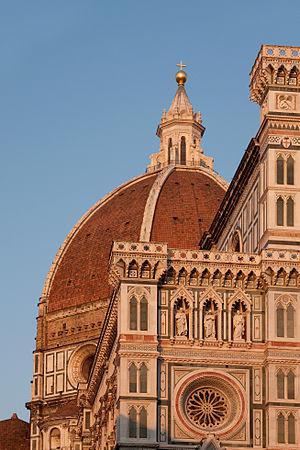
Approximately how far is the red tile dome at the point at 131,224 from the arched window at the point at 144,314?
131 feet

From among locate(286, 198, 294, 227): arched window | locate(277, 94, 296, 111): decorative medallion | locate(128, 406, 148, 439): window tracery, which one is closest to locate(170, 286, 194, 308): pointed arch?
locate(128, 406, 148, 439): window tracery

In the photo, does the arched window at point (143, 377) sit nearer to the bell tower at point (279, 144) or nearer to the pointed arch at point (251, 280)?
the pointed arch at point (251, 280)

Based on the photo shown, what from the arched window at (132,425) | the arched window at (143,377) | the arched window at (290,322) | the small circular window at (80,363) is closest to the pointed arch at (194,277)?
the arched window at (290,322)

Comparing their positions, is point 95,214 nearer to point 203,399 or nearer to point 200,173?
point 200,173

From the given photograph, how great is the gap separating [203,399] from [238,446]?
1768 mm

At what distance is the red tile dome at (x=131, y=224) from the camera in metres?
86.6

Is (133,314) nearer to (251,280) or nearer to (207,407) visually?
(207,407)

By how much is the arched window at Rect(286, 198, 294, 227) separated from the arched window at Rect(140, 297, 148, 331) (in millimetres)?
5250

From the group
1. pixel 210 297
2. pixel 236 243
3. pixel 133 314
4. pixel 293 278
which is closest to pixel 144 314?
pixel 133 314

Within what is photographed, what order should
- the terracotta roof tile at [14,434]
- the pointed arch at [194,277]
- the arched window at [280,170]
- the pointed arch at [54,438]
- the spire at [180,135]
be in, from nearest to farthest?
1. the pointed arch at [194,277]
2. the arched window at [280,170]
3. the pointed arch at [54,438]
4. the terracotta roof tile at [14,434]
5. the spire at [180,135]

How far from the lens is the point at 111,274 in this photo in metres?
45.5

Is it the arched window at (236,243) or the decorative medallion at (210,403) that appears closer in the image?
the decorative medallion at (210,403)

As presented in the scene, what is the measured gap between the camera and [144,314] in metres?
44.4

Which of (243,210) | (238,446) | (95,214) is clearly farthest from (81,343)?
(238,446)
